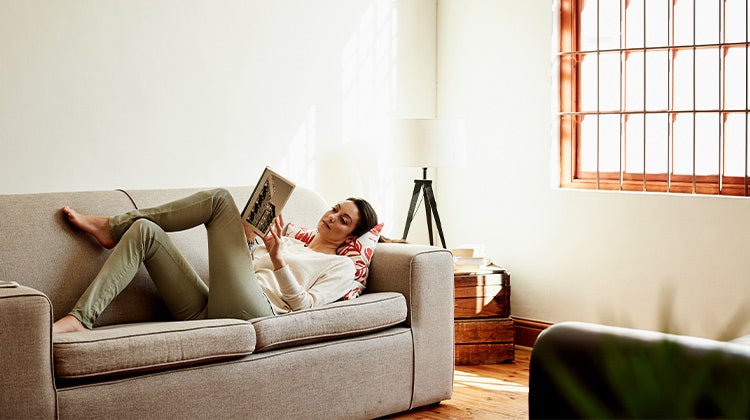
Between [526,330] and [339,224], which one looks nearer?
[339,224]

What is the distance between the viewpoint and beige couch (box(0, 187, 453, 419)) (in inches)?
99.7

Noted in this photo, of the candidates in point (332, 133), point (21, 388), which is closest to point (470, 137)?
point (332, 133)

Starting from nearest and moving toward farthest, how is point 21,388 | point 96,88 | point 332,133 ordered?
1. point 21,388
2. point 96,88
3. point 332,133

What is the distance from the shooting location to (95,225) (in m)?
3.23

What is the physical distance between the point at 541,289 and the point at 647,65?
1297mm

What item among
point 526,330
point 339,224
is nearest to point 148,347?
point 339,224

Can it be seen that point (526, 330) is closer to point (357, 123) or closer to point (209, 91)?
point (357, 123)

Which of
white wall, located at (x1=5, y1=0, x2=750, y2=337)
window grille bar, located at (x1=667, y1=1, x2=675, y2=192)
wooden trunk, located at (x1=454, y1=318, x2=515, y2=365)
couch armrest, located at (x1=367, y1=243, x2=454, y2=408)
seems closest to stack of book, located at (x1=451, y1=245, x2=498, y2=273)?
wooden trunk, located at (x1=454, y1=318, x2=515, y2=365)

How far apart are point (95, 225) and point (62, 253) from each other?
0.51ft

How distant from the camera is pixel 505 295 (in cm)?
457

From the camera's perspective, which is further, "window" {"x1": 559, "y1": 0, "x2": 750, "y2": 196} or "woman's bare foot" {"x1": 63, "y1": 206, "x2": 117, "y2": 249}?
"window" {"x1": 559, "y1": 0, "x2": 750, "y2": 196}

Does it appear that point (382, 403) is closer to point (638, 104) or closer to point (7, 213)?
point (7, 213)

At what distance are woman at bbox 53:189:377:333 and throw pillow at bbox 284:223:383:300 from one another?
0.21 m

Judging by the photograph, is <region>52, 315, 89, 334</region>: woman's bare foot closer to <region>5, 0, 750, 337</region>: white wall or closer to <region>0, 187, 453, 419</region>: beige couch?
<region>0, 187, 453, 419</region>: beige couch
